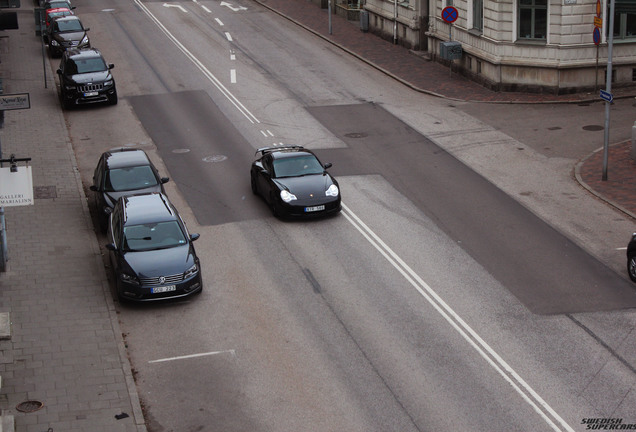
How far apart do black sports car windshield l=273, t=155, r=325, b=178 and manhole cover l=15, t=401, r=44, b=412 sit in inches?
432

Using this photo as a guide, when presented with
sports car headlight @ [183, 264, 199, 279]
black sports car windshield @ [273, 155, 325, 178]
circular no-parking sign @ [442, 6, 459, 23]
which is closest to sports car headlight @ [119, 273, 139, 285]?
sports car headlight @ [183, 264, 199, 279]

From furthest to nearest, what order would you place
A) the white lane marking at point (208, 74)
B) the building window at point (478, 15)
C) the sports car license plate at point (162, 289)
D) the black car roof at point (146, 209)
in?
the building window at point (478, 15), the white lane marking at point (208, 74), the black car roof at point (146, 209), the sports car license plate at point (162, 289)

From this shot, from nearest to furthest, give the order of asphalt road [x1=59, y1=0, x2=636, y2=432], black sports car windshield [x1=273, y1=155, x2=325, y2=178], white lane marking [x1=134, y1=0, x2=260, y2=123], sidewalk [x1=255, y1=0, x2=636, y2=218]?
asphalt road [x1=59, y1=0, x2=636, y2=432] < black sports car windshield [x1=273, y1=155, x2=325, y2=178] < sidewalk [x1=255, y1=0, x2=636, y2=218] < white lane marking [x1=134, y1=0, x2=260, y2=123]

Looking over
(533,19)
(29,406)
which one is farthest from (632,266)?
(533,19)

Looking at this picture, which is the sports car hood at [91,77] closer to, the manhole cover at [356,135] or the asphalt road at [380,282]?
the asphalt road at [380,282]

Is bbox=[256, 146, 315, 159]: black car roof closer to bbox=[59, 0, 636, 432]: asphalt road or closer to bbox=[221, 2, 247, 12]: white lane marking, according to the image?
bbox=[59, 0, 636, 432]: asphalt road

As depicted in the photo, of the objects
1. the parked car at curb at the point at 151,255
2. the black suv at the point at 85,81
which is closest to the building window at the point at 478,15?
the black suv at the point at 85,81

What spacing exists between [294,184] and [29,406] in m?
10.9

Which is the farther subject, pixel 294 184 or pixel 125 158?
pixel 125 158

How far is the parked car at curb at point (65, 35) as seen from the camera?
43656 mm

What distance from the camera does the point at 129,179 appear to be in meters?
24.8

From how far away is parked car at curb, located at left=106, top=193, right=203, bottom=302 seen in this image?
1994 centimetres

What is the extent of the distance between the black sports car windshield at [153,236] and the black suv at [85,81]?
1594cm

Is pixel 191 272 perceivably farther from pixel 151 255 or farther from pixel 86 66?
pixel 86 66
